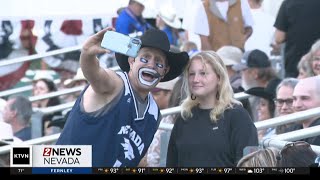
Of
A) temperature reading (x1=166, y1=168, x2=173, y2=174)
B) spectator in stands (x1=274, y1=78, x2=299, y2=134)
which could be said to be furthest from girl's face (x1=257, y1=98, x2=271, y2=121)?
temperature reading (x1=166, y1=168, x2=173, y2=174)

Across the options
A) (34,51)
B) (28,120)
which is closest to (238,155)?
(28,120)

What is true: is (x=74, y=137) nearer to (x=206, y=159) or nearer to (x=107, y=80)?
(x=107, y=80)

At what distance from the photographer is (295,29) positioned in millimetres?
4941

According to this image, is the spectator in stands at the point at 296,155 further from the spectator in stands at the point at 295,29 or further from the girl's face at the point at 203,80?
the spectator in stands at the point at 295,29

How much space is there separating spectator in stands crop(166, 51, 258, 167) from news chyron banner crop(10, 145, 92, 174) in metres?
0.33

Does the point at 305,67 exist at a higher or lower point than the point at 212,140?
higher

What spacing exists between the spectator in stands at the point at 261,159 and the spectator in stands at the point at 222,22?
1.94 m

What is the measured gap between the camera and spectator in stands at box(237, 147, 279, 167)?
316cm

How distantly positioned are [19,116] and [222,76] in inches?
56.0

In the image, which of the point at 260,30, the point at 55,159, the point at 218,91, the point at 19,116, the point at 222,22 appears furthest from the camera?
the point at 260,30

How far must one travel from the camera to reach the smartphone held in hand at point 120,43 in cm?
316

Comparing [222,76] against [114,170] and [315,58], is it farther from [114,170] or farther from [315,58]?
[315,58]

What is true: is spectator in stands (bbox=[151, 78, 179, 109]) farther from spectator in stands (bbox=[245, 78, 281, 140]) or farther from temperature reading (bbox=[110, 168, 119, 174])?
temperature reading (bbox=[110, 168, 119, 174])

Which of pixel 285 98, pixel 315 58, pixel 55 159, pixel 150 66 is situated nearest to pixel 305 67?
pixel 315 58
